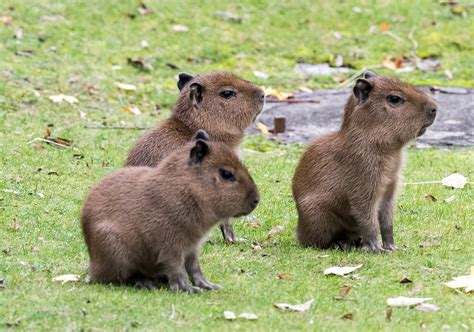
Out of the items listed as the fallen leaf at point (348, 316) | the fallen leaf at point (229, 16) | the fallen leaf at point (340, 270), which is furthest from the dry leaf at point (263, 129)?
the fallen leaf at point (348, 316)

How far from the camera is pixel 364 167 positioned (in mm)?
7457

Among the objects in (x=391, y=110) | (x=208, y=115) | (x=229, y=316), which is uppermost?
(x=391, y=110)

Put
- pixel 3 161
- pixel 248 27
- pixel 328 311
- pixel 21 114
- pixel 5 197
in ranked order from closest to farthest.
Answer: pixel 328 311
pixel 5 197
pixel 3 161
pixel 21 114
pixel 248 27

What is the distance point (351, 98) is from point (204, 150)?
1804 millimetres

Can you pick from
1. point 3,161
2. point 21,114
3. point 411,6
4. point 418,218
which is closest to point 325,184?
point 418,218

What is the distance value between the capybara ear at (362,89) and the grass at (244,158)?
3.82 ft

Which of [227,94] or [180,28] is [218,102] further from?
[180,28]

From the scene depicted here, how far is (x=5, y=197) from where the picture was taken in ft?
27.4

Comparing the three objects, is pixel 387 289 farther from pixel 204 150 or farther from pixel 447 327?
pixel 204 150

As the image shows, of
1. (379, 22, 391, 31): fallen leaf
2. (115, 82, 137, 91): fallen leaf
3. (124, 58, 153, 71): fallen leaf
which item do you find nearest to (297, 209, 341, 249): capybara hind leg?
(115, 82, 137, 91): fallen leaf

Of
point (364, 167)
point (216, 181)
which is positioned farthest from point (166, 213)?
point (364, 167)

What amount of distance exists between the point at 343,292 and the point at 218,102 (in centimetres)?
243

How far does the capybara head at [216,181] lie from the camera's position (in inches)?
247

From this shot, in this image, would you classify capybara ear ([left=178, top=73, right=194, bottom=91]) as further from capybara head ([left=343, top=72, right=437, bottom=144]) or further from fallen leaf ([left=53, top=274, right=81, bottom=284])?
fallen leaf ([left=53, top=274, right=81, bottom=284])
